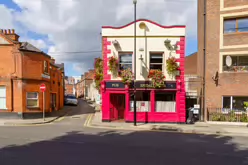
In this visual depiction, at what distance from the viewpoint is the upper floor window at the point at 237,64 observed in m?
15.8

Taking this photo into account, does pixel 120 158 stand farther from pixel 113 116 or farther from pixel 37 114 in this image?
pixel 37 114

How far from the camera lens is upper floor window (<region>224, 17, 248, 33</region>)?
52.0 ft

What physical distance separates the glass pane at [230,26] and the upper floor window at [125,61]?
26.9 ft

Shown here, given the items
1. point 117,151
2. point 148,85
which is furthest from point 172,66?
point 117,151

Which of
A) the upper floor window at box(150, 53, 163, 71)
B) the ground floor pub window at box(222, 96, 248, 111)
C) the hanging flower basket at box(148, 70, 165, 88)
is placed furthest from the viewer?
the ground floor pub window at box(222, 96, 248, 111)

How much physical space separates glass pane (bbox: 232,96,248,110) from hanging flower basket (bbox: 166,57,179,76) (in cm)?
546

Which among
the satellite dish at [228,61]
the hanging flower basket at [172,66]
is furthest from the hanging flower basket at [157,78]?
the satellite dish at [228,61]

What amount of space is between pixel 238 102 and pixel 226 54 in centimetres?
392

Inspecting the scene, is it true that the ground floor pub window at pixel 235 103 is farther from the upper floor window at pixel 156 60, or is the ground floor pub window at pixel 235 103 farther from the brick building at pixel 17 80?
the brick building at pixel 17 80

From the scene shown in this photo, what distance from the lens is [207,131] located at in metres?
12.2

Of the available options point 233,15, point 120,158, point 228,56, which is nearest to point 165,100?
point 228,56

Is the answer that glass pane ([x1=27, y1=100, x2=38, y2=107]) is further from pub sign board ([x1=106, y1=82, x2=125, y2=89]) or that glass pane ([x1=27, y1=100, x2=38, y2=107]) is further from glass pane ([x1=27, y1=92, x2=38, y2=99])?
pub sign board ([x1=106, y1=82, x2=125, y2=89])

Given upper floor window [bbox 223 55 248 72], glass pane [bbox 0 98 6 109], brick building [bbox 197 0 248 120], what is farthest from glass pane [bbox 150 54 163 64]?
glass pane [bbox 0 98 6 109]

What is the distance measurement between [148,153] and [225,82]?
11.5 meters
